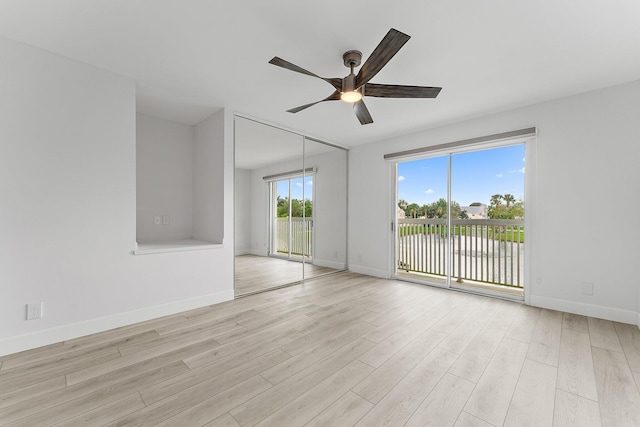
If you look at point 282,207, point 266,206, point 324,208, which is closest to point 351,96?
point 266,206

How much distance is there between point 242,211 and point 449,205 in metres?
3.07

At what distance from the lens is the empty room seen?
5.56ft

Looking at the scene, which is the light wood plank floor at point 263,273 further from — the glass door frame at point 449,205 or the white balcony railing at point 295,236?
the glass door frame at point 449,205

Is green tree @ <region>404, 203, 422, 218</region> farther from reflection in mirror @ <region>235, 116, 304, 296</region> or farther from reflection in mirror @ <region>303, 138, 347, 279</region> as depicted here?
reflection in mirror @ <region>235, 116, 304, 296</region>

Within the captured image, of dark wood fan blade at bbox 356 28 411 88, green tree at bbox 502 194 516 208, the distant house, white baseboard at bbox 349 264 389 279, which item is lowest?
white baseboard at bbox 349 264 389 279

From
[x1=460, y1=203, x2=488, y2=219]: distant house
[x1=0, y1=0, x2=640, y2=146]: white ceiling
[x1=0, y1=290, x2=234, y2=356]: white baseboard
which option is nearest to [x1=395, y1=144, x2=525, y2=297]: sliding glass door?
[x1=460, y1=203, x2=488, y2=219]: distant house

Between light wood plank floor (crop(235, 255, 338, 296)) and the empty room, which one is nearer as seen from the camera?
the empty room

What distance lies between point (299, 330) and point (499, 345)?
5.69 feet

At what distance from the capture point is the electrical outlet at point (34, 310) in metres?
2.15

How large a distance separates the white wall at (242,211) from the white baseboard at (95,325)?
726mm

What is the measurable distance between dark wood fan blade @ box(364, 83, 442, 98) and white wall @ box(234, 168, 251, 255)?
6.74 feet

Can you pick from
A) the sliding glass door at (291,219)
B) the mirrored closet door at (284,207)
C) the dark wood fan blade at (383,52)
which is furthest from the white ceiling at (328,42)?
the sliding glass door at (291,219)

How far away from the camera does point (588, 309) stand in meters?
2.89

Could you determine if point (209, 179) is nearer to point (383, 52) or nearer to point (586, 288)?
point (383, 52)
